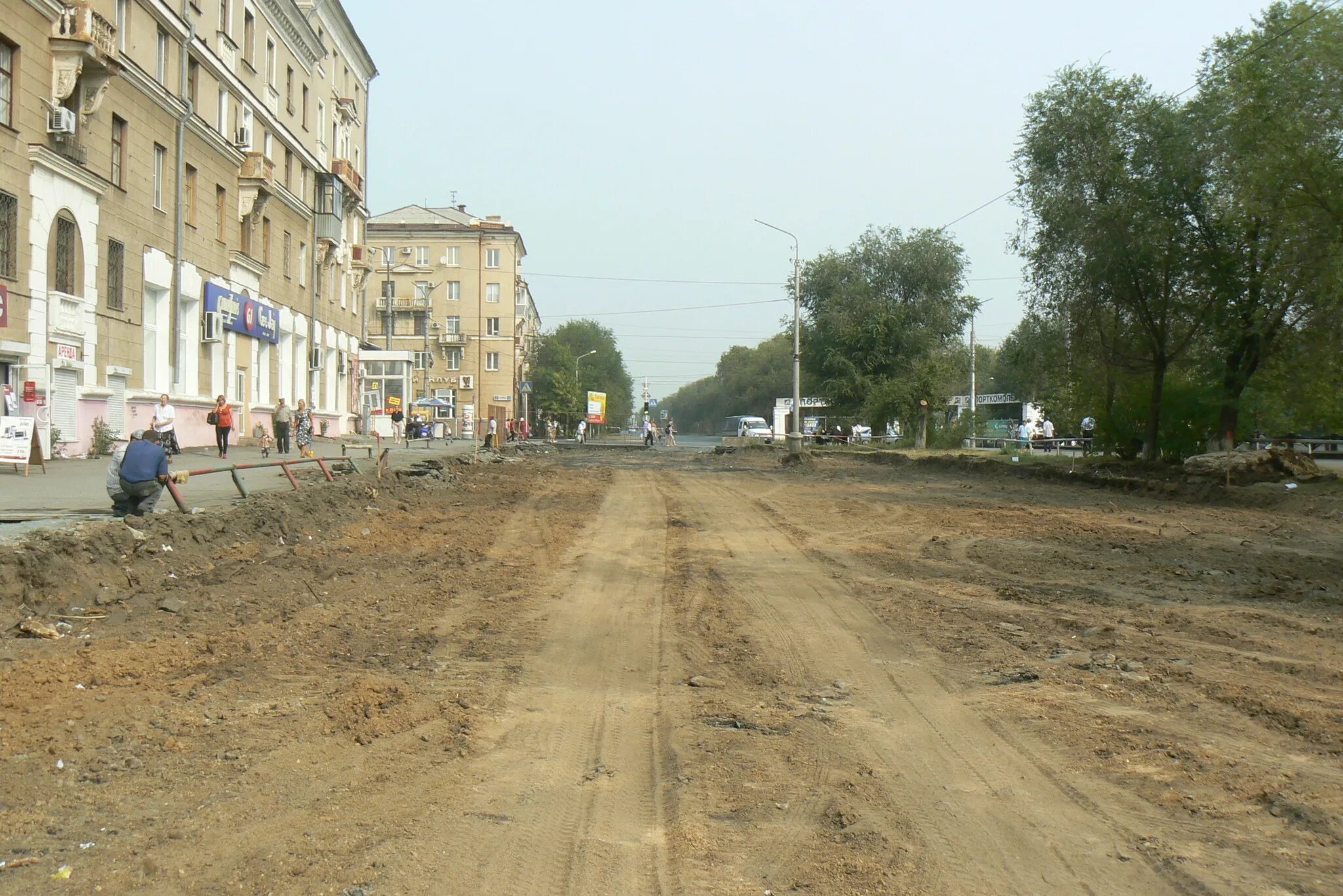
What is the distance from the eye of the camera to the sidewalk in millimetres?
12492

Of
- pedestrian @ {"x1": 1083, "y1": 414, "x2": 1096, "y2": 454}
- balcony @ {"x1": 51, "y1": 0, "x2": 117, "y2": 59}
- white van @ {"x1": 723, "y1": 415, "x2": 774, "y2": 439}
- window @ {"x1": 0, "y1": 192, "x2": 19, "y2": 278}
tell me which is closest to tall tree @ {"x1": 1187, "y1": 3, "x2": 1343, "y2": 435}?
pedestrian @ {"x1": 1083, "y1": 414, "x2": 1096, "y2": 454}

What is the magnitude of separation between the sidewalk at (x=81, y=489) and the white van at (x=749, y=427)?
4706 cm

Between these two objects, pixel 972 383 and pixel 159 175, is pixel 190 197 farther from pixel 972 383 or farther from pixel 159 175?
pixel 972 383

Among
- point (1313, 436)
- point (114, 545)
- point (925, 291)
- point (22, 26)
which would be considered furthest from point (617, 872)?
point (925, 291)

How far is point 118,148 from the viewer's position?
26141 millimetres

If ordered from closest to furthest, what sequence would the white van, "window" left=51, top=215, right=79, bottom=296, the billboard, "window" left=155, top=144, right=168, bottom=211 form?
"window" left=51, top=215, right=79, bottom=296 → "window" left=155, top=144, right=168, bottom=211 → the white van → the billboard

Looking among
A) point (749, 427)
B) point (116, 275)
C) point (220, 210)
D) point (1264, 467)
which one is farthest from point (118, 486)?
point (749, 427)

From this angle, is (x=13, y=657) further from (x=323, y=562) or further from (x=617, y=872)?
(x=617, y=872)

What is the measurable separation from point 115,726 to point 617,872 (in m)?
3.19

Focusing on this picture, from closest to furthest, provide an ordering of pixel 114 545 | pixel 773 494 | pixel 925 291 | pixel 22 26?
pixel 114 545
pixel 22 26
pixel 773 494
pixel 925 291

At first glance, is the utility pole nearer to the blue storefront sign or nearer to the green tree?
the blue storefront sign

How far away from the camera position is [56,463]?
21.4 meters

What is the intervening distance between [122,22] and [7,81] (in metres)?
5.79

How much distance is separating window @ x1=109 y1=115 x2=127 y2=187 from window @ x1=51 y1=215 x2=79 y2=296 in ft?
7.87
